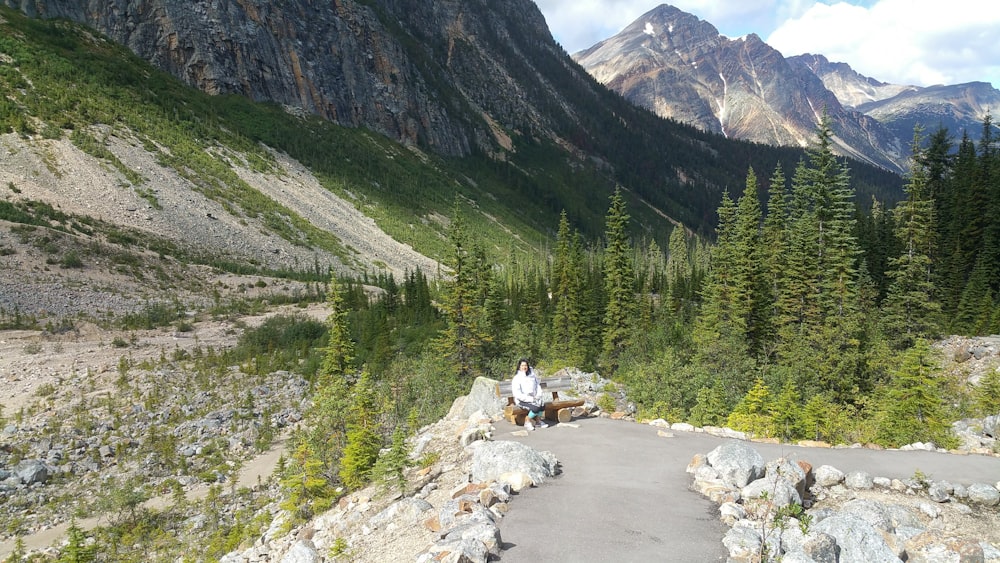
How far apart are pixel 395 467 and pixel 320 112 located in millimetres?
131900

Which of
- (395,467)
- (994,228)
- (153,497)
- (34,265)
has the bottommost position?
(153,497)

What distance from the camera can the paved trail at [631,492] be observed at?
7.05 metres

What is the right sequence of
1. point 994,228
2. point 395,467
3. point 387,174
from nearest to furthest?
point 395,467 < point 994,228 < point 387,174

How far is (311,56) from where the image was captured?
5079 inches

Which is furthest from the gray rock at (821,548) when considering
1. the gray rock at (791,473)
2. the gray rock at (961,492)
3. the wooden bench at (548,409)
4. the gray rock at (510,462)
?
the wooden bench at (548,409)

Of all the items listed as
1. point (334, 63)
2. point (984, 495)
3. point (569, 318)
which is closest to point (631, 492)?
point (984, 495)

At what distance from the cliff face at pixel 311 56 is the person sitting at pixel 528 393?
117 m

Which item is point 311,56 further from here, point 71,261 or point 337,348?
point 337,348

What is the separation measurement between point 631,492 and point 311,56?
144 metres

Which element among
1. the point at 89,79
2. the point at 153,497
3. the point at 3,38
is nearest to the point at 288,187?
the point at 89,79

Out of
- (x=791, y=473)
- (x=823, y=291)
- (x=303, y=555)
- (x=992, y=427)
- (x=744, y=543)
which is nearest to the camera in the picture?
(x=744, y=543)

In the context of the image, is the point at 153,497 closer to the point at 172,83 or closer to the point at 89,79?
the point at 89,79

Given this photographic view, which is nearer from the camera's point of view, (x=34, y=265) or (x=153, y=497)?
(x=153, y=497)

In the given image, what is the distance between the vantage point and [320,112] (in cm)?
12656
